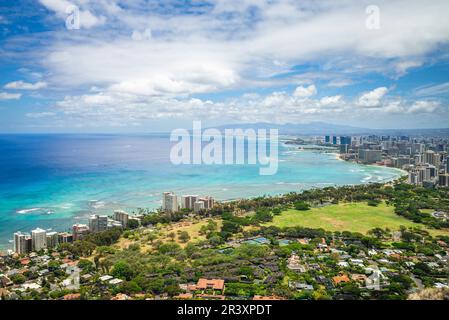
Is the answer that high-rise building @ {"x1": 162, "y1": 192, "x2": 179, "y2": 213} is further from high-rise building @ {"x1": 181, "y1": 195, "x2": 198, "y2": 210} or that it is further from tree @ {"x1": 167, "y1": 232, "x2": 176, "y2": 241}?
tree @ {"x1": 167, "y1": 232, "x2": 176, "y2": 241}

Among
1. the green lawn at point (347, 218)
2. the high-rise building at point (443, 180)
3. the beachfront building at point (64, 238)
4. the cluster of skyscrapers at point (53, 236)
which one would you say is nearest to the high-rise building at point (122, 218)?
the cluster of skyscrapers at point (53, 236)

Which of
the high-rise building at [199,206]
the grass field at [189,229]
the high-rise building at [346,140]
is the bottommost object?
the grass field at [189,229]

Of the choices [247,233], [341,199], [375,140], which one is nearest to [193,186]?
[341,199]

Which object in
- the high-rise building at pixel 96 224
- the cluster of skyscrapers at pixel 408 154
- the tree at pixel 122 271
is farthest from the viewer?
the cluster of skyscrapers at pixel 408 154

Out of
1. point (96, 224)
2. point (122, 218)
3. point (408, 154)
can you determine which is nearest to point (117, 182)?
point (122, 218)

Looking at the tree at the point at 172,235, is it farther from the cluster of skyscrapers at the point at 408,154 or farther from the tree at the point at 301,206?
the cluster of skyscrapers at the point at 408,154

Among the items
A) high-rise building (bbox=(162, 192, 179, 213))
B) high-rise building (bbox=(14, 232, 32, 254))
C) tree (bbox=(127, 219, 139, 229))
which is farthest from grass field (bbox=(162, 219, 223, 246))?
high-rise building (bbox=(14, 232, 32, 254))

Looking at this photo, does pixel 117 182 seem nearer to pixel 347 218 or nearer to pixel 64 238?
pixel 64 238
